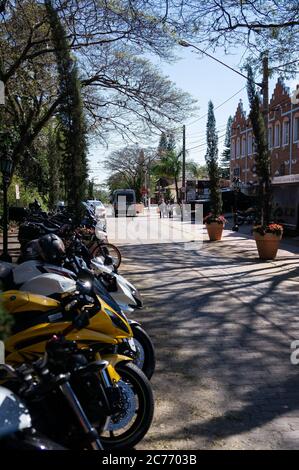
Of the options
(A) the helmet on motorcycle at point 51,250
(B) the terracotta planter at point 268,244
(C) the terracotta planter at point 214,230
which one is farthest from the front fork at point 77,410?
(C) the terracotta planter at point 214,230

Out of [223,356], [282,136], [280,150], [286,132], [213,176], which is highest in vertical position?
[286,132]

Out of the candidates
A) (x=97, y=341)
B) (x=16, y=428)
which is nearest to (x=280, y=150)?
(x=97, y=341)

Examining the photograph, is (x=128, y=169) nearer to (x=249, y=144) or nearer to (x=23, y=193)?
(x=249, y=144)

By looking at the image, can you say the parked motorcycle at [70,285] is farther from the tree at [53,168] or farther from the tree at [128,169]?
the tree at [128,169]

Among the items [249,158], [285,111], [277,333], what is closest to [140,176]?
[249,158]

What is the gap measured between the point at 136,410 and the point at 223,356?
2.25 metres

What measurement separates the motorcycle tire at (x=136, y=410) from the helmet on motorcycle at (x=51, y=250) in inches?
90.5

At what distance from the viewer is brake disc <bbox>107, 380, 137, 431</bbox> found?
11.1ft

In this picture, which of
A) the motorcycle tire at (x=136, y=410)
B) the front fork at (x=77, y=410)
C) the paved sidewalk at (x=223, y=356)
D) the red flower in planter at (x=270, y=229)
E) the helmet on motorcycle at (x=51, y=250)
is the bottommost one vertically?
the paved sidewalk at (x=223, y=356)

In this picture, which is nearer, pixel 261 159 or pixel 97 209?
pixel 261 159

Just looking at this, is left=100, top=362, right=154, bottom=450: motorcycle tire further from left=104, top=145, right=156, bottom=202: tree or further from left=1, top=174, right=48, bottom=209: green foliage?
left=104, top=145, right=156, bottom=202: tree

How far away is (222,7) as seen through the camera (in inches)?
434

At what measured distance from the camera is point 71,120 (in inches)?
441

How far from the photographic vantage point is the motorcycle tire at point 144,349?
4488 mm
